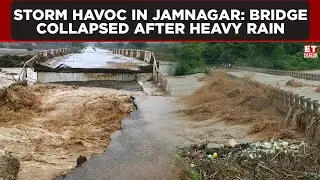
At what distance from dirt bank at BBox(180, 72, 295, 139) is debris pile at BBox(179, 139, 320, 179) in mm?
2114

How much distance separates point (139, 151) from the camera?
10.2 m

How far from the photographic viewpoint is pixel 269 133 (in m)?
11.4

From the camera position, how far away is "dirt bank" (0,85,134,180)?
32.0 ft

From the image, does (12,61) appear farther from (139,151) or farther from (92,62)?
(139,151)

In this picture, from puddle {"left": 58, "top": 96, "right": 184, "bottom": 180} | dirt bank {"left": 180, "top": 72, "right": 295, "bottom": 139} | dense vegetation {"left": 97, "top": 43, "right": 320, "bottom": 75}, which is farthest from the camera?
dense vegetation {"left": 97, "top": 43, "right": 320, "bottom": 75}

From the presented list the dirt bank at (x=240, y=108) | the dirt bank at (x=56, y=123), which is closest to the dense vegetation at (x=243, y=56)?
the dirt bank at (x=240, y=108)

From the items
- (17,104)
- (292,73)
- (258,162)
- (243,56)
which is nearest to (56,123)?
(17,104)

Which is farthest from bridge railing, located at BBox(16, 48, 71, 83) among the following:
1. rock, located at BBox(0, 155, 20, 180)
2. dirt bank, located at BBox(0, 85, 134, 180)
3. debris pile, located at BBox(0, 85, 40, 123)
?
rock, located at BBox(0, 155, 20, 180)

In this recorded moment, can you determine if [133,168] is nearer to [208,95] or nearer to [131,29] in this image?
[131,29]

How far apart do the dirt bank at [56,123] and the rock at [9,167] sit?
0.52 ft

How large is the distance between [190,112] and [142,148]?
461 cm

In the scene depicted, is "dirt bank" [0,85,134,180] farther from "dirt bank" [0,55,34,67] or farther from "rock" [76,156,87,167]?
"dirt bank" [0,55,34,67]

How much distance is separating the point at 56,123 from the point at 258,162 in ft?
24.0

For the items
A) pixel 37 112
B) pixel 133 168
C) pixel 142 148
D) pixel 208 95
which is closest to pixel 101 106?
pixel 37 112
